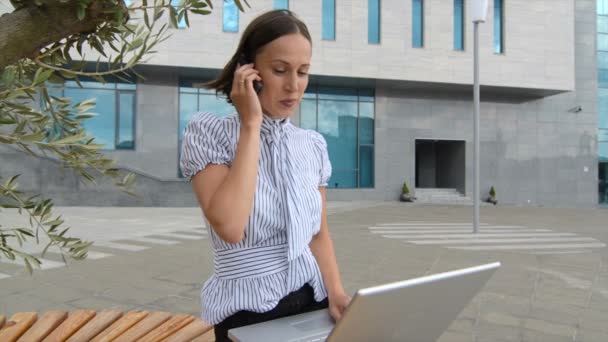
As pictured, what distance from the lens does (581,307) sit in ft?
14.6

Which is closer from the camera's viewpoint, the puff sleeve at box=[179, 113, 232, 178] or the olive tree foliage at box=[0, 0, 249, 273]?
the olive tree foliage at box=[0, 0, 249, 273]

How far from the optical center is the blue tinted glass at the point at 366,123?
23.2 m

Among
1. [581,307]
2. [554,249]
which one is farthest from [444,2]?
[581,307]

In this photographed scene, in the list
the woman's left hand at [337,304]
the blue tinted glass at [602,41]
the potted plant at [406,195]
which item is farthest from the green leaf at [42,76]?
the blue tinted glass at [602,41]

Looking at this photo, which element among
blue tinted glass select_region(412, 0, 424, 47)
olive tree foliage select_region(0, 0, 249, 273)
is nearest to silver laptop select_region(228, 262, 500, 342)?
olive tree foliage select_region(0, 0, 249, 273)

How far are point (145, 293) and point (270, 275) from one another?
3.95 metres

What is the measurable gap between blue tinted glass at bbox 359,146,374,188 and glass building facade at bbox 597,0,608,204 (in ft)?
43.5

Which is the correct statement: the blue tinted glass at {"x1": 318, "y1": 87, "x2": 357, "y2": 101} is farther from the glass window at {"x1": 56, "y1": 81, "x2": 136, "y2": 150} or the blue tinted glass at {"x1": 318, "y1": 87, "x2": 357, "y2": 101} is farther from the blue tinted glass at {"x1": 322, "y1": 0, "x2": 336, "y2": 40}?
the glass window at {"x1": 56, "y1": 81, "x2": 136, "y2": 150}

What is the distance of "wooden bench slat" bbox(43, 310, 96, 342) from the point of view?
1.90 metres

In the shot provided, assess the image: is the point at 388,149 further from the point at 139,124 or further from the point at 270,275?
the point at 270,275

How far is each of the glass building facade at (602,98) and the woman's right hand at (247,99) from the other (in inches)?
1172

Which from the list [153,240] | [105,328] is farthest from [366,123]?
[105,328]

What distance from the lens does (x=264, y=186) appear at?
4.47 ft

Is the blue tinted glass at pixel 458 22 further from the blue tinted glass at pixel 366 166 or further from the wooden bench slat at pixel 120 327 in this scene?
the wooden bench slat at pixel 120 327
